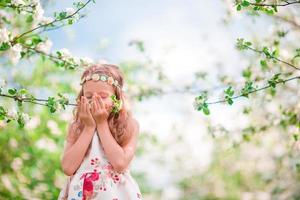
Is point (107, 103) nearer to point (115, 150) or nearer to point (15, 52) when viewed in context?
point (115, 150)

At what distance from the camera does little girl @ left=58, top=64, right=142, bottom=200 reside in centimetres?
303

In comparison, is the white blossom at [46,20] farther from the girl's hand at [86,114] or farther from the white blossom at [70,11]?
the girl's hand at [86,114]

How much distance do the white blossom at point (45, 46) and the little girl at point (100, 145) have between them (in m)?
0.62

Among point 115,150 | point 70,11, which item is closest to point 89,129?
point 115,150

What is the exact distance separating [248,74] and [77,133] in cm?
193

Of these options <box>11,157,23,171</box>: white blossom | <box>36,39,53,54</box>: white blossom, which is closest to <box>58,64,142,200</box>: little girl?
<box>36,39,53,54</box>: white blossom

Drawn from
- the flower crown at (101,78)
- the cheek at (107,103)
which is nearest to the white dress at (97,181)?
the cheek at (107,103)

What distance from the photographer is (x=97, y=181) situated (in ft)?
9.94

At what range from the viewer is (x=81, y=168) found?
308cm

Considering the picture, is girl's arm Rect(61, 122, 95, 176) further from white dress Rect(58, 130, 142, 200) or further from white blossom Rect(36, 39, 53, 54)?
white blossom Rect(36, 39, 53, 54)

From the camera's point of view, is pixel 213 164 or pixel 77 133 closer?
pixel 77 133

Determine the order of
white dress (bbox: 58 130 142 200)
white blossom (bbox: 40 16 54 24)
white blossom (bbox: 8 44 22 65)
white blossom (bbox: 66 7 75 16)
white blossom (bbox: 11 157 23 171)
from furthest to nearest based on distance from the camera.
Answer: white blossom (bbox: 11 157 23 171)
white blossom (bbox: 40 16 54 24)
white blossom (bbox: 8 44 22 65)
white blossom (bbox: 66 7 75 16)
white dress (bbox: 58 130 142 200)

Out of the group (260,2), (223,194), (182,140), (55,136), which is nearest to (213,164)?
(223,194)

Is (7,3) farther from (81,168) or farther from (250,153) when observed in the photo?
(250,153)
